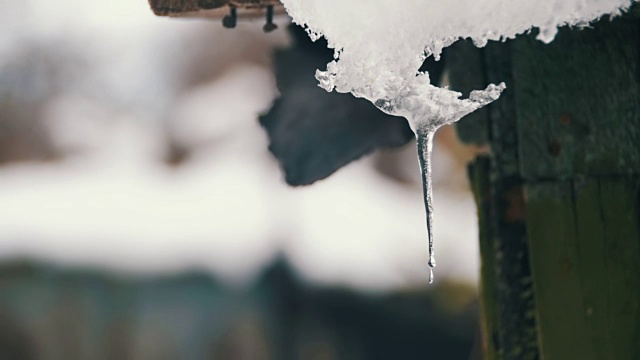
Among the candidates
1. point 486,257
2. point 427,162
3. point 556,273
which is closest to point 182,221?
point 486,257

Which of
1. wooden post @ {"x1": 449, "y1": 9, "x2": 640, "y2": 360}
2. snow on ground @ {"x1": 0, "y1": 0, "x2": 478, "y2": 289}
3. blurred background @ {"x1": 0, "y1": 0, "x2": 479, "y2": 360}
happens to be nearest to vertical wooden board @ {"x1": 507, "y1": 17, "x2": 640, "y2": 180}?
wooden post @ {"x1": 449, "y1": 9, "x2": 640, "y2": 360}

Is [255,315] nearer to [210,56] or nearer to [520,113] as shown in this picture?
[210,56]

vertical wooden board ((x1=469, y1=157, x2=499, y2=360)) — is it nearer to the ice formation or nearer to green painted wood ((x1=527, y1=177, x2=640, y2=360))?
green painted wood ((x1=527, y1=177, x2=640, y2=360))

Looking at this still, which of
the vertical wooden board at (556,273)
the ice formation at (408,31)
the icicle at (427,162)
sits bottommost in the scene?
the vertical wooden board at (556,273)

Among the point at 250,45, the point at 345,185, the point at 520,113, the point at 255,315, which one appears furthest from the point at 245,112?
the point at 520,113

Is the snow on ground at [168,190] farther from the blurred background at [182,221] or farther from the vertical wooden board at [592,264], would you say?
the vertical wooden board at [592,264]

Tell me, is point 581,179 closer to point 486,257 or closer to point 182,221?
point 486,257

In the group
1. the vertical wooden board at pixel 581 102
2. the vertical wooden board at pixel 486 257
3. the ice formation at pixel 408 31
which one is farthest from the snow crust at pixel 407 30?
the vertical wooden board at pixel 486 257
